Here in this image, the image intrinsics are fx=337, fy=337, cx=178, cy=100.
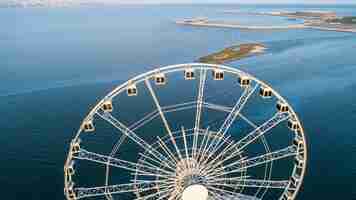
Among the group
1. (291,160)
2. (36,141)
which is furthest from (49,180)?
(291,160)

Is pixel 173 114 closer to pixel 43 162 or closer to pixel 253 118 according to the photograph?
pixel 253 118

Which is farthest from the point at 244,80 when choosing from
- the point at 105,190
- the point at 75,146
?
the point at 105,190

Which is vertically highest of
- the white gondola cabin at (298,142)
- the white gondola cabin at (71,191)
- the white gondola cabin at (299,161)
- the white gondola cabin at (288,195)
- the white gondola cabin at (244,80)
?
the white gondola cabin at (244,80)

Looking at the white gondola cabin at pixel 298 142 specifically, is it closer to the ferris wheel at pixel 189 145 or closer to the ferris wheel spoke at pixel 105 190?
the ferris wheel at pixel 189 145

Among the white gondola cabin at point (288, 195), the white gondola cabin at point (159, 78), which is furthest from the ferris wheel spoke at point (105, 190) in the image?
the white gondola cabin at point (288, 195)

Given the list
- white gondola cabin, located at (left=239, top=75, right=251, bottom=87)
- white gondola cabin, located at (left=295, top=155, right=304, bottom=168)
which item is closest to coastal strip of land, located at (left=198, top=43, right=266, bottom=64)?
white gondola cabin, located at (left=239, top=75, right=251, bottom=87)

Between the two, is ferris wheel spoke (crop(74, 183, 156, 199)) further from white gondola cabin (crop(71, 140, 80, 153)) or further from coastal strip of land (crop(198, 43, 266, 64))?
coastal strip of land (crop(198, 43, 266, 64))
